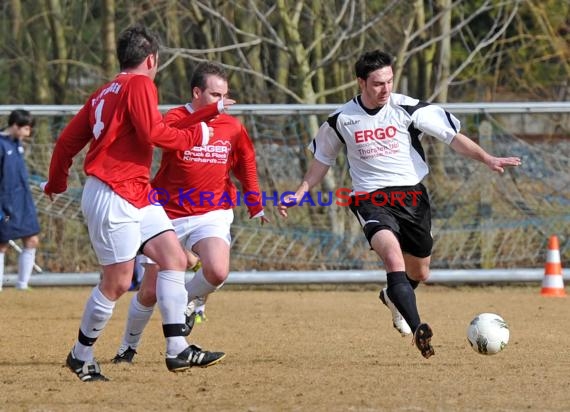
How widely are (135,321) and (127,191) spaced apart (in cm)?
129

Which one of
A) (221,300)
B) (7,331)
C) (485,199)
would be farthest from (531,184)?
(7,331)

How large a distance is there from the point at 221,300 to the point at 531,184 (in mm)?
3992

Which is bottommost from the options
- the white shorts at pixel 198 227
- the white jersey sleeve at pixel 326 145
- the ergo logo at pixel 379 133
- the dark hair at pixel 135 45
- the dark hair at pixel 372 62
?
the white shorts at pixel 198 227

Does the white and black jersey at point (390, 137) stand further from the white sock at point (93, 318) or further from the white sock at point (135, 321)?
the white sock at point (93, 318)

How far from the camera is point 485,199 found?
13.0m

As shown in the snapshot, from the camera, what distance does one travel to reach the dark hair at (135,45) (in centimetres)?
602

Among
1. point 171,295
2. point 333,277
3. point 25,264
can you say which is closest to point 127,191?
point 171,295

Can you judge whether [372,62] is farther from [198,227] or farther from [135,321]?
[135,321]

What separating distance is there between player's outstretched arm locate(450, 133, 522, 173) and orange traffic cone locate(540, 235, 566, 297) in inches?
199

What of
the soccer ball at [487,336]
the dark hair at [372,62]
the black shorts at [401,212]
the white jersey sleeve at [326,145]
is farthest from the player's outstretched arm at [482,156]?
the soccer ball at [487,336]

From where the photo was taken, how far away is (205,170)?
7.55m

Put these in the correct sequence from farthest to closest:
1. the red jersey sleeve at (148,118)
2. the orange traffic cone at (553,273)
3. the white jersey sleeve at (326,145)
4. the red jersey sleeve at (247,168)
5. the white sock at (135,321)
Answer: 1. the orange traffic cone at (553,273)
2. the red jersey sleeve at (247,168)
3. the white jersey sleeve at (326,145)
4. the white sock at (135,321)
5. the red jersey sleeve at (148,118)

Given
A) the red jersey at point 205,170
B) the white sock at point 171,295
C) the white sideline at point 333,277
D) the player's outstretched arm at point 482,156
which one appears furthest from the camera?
the white sideline at point 333,277

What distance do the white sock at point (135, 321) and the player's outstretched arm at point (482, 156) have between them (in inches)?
90.3
